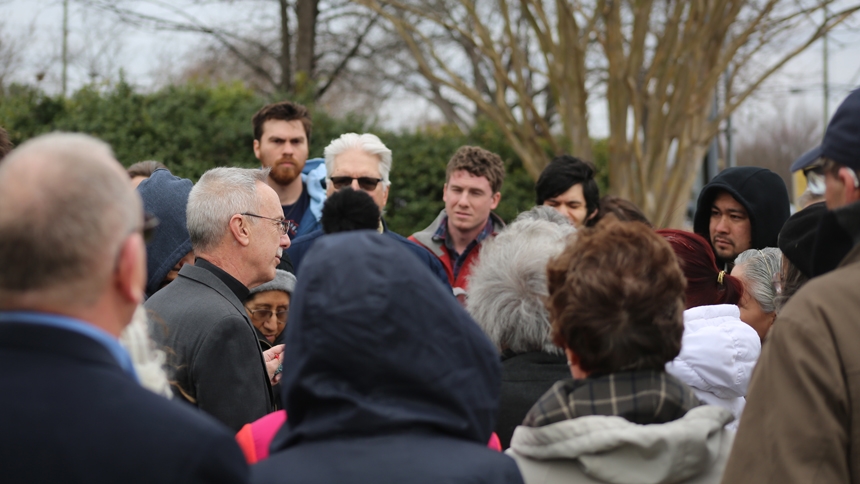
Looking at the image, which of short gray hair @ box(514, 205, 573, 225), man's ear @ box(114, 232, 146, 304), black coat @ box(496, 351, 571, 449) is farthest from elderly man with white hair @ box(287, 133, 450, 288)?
man's ear @ box(114, 232, 146, 304)

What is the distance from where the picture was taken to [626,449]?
183 cm

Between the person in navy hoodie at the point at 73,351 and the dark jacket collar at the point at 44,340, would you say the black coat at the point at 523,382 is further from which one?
the dark jacket collar at the point at 44,340

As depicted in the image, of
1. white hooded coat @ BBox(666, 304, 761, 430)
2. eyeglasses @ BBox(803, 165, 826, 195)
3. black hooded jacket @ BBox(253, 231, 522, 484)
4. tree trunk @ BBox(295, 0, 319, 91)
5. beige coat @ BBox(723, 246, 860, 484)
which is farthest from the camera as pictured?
tree trunk @ BBox(295, 0, 319, 91)

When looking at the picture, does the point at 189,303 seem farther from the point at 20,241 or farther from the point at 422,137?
the point at 422,137

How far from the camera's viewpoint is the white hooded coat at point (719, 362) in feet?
8.30

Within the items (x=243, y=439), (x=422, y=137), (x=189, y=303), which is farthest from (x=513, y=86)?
(x=243, y=439)

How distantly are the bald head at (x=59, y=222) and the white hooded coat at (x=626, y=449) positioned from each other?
1.08 m

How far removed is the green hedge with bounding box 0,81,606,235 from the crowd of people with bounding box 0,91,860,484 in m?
6.61

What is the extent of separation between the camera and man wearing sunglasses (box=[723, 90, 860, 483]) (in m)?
1.69

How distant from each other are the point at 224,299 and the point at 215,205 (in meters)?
0.47

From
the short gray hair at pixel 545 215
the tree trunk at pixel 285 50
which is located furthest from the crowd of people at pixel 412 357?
the tree trunk at pixel 285 50

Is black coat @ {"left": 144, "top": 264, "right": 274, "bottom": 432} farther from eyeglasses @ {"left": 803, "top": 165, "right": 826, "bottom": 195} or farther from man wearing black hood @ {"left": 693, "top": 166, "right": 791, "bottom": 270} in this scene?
man wearing black hood @ {"left": 693, "top": 166, "right": 791, "bottom": 270}

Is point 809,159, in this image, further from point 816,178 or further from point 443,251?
point 443,251

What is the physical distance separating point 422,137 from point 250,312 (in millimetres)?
7042
